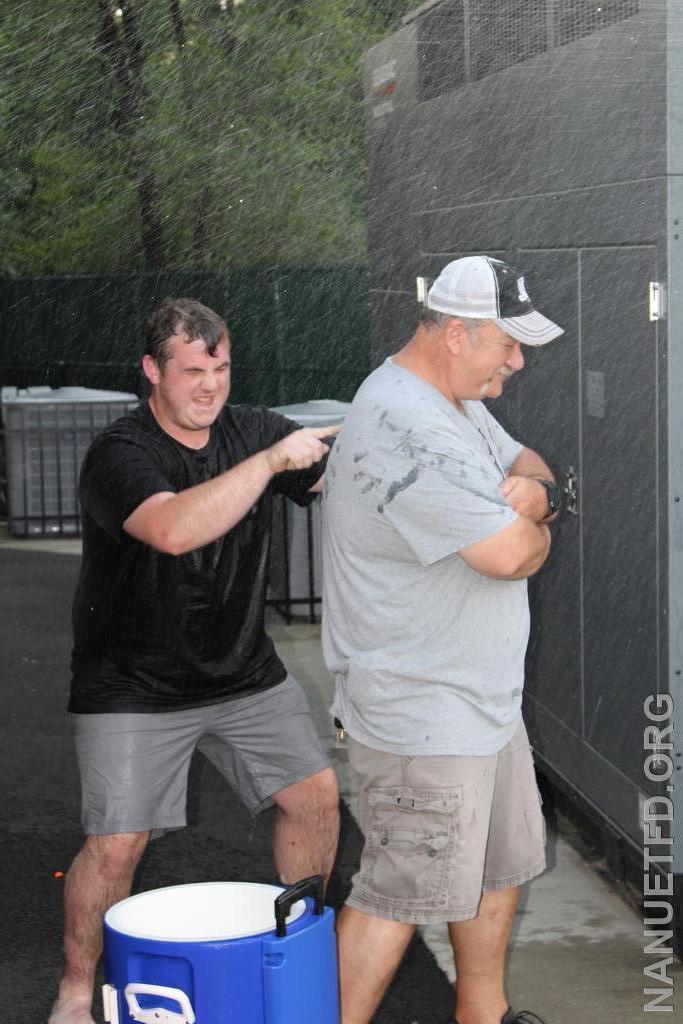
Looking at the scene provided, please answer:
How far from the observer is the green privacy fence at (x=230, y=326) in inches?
675

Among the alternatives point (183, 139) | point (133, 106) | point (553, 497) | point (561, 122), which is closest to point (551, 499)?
point (553, 497)

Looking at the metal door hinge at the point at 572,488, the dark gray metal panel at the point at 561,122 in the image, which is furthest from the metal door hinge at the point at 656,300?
the metal door hinge at the point at 572,488

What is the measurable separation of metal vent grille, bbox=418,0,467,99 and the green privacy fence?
363 inches

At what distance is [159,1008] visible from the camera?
117 inches

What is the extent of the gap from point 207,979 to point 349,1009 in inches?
28.7

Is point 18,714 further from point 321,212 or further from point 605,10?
point 321,212

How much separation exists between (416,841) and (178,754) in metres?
0.78

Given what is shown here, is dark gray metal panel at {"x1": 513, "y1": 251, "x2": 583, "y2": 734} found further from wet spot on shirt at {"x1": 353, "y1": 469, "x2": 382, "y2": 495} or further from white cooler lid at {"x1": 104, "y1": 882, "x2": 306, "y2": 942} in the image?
white cooler lid at {"x1": 104, "y1": 882, "x2": 306, "y2": 942}

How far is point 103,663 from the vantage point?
3973 mm

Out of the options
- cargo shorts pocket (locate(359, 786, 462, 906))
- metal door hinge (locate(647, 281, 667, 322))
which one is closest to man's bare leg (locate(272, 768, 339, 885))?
cargo shorts pocket (locate(359, 786, 462, 906))

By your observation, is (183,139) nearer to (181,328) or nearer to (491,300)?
(181,328)

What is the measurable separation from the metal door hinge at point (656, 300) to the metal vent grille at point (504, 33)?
1336 millimetres

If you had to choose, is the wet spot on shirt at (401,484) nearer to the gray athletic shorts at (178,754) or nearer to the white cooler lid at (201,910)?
the white cooler lid at (201,910)

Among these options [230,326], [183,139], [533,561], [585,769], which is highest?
[183,139]
